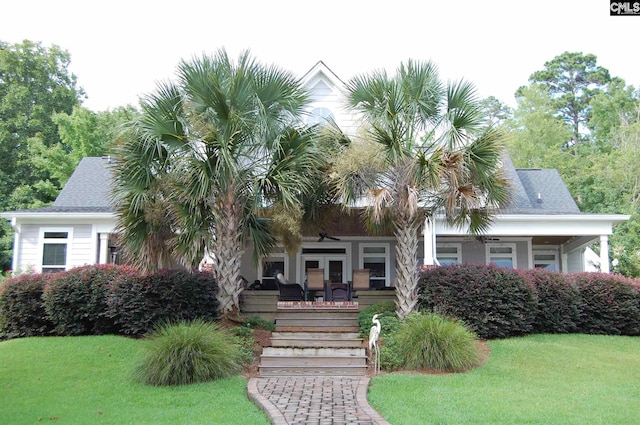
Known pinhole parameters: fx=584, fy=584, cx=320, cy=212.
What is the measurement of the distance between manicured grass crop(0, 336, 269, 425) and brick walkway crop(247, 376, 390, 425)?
0.82ft

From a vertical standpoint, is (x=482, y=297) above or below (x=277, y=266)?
below

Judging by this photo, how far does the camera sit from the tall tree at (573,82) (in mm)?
45500

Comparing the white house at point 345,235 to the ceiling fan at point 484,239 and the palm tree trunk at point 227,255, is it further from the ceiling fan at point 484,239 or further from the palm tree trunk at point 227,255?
the palm tree trunk at point 227,255

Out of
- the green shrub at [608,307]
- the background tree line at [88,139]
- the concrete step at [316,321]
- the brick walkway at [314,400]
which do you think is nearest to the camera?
the brick walkway at [314,400]

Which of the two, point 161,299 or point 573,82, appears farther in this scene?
point 573,82

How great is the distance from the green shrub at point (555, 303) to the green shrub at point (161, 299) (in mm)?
7270

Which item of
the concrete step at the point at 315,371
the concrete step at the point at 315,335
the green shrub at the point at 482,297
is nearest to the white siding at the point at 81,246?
the concrete step at the point at 315,335

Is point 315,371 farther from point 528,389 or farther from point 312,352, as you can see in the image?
point 528,389

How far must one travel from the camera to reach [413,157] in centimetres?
1230

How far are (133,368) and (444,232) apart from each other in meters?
9.65

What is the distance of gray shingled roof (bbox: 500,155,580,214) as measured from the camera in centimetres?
1808

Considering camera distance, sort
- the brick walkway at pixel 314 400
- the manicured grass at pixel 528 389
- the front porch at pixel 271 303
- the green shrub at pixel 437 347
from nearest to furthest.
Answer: the brick walkway at pixel 314 400, the manicured grass at pixel 528 389, the green shrub at pixel 437 347, the front porch at pixel 271 303

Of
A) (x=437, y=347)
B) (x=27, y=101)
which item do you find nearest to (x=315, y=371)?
(x=437, y=347)

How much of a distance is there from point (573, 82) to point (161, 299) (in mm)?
Answer: 44002
